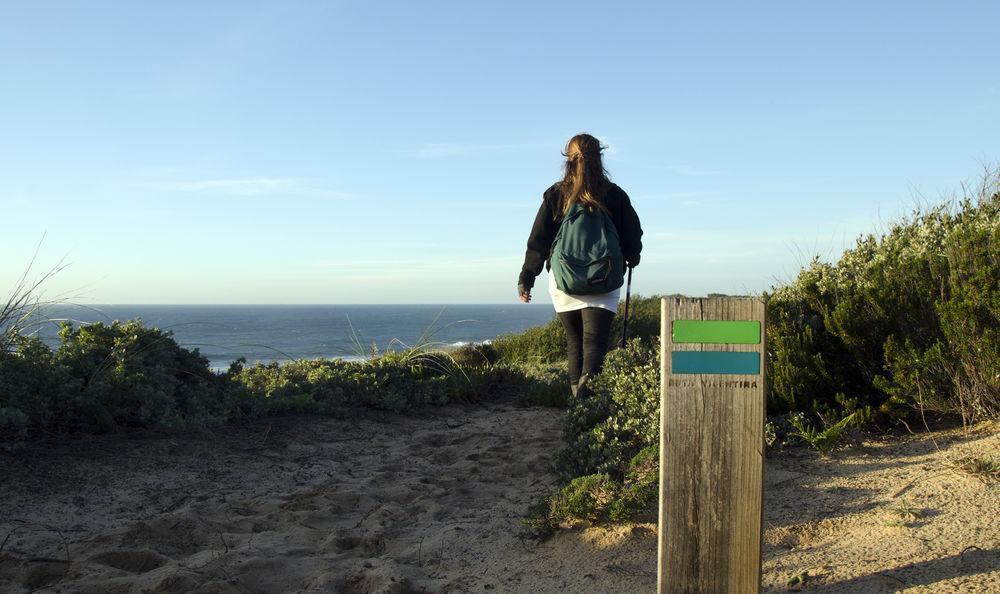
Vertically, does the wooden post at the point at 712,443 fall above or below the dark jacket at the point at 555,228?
below

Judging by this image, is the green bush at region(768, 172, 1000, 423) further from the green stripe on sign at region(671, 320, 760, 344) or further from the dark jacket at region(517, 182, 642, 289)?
the green stripe on sign at region(671, 320, 760, 344)

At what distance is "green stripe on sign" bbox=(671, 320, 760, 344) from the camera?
2393mm

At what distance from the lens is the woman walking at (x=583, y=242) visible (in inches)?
208

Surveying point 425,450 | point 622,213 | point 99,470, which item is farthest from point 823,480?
point 99,470

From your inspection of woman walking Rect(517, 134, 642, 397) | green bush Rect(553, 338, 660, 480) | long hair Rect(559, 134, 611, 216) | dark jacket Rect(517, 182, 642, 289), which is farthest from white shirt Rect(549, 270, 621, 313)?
long hair Rect(559, 134, 611, 216)

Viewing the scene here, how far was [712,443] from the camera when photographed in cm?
243

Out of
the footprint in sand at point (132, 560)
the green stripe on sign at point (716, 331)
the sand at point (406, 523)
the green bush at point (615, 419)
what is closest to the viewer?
the green stripe on sign at point (716, 331)

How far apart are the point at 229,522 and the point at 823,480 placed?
3.15 metres

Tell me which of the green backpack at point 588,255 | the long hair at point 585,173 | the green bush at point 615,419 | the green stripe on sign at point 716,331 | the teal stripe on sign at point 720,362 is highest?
the long hair at point 585,173

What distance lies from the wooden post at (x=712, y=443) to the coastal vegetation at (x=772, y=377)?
0.89 metres

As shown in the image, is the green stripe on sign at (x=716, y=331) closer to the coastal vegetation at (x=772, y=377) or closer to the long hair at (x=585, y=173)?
the coastal vegetation at (x=772, y=377)

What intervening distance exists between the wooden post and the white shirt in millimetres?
2848

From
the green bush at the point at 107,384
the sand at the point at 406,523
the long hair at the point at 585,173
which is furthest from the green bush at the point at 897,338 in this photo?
the green bush at the point at 107,384

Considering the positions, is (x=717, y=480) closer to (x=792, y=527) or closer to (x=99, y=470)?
(x=792, y=527)
